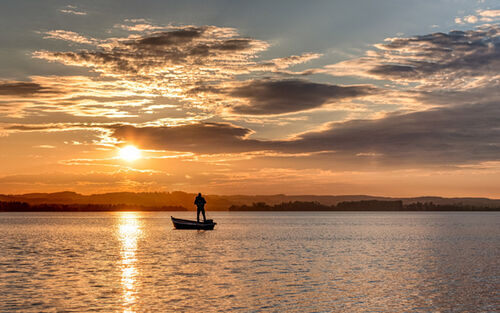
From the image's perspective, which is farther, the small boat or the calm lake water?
the small boat

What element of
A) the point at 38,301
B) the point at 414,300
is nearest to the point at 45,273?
the point at 38,301

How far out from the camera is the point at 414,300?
92.7 feet

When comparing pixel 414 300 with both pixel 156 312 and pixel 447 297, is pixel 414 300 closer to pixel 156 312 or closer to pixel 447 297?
pixel 447 297

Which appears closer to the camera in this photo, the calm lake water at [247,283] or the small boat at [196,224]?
the calm lake water at [247,283]

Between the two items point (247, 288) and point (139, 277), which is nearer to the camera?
point (247, 288)

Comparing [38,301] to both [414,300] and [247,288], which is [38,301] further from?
[414,300]

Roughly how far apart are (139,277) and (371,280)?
51.0 ft

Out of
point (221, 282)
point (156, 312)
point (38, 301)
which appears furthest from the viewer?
point (221, 282)

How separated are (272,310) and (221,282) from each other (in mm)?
9163

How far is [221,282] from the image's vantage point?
111 ft

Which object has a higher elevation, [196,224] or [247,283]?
[196,224]

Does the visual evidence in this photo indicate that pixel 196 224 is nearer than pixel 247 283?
No

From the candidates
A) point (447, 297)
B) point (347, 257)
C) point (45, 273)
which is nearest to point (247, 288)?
point (447, 297)

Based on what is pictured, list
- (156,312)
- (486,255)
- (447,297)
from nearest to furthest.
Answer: (156,312), (447,297), (486,255)
